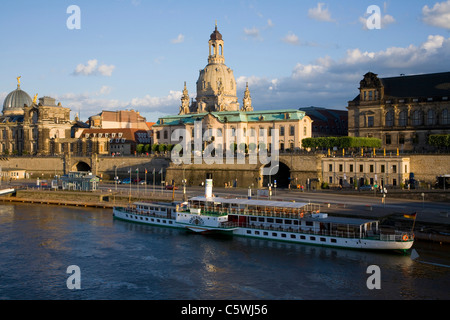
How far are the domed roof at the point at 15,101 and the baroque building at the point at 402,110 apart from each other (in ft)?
342

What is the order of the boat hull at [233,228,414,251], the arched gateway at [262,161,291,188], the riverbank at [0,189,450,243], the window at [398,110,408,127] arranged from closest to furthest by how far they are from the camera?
the boat hull at [233,228,414,251] < the riverbank at [0,189,450,243] < the window at [398,110,408,127] < the arched gateway at [262,161,291,188]

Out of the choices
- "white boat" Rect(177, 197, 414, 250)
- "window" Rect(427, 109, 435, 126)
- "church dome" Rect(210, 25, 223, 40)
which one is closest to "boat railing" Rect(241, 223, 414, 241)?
"white boat" Rect(177, 197, 414, 250)

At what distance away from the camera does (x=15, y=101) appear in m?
149

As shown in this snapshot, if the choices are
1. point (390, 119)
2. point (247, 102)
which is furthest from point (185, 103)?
point (390, 119)

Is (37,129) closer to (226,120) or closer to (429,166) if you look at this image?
(226,120)

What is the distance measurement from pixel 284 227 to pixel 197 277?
14647 mm

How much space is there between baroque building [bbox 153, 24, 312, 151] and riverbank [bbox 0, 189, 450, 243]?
870 inches

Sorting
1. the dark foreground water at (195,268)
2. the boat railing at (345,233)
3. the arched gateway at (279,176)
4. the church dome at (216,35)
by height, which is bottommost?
the dark foreground water at (195,268)

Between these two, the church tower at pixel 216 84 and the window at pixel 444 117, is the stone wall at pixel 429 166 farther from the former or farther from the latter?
the church tower at pixel 216 84

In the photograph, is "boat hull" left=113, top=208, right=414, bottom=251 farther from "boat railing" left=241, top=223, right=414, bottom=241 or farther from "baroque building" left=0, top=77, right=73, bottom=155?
"baroque building" left=0, top=77, right=73, bottom=155

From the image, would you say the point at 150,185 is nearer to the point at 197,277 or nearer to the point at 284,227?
the point at 284,227

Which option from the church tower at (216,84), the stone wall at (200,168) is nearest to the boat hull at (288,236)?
the stone wall at (200,168)

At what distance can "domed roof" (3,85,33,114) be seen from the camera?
483 feet

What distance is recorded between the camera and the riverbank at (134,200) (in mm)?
44875
